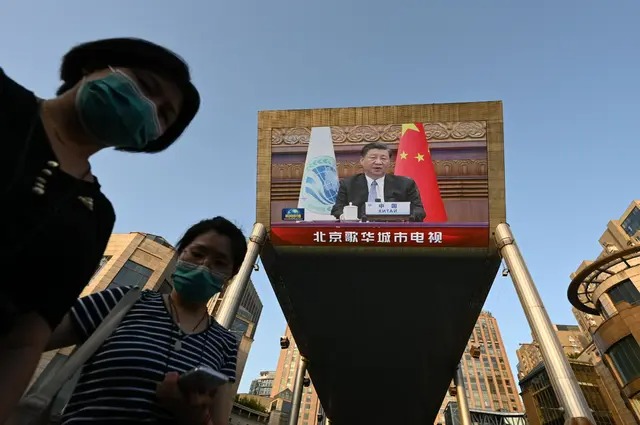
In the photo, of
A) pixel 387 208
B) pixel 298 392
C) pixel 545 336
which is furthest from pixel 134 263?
pixel 545 336

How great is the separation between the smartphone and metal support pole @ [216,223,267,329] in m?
7.77

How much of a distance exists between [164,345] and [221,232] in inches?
32.8

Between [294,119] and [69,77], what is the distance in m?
11.9

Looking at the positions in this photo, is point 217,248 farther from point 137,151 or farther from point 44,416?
point 44,416

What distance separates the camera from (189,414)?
4.94 ft

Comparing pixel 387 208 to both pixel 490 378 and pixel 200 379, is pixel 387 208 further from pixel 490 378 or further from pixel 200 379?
pixel 490 378

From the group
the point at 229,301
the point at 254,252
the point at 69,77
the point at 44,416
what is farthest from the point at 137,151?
the point at 254,252

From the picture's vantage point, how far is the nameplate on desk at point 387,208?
1212 centimetres

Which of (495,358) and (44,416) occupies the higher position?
(495,358)

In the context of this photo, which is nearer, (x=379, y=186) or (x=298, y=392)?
(x=379, y=186)

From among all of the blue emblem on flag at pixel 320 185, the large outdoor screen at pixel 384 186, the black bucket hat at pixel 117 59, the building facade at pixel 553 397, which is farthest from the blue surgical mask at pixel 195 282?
the building facade at pixel 553 397

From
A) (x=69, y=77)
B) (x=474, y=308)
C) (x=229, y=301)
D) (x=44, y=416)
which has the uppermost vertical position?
(x=474, y=308)

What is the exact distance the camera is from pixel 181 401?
4.88 ft

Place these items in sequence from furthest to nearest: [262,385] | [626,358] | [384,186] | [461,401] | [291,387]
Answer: [262,385], [291,387], [626,358], [461,401], [384,186]
